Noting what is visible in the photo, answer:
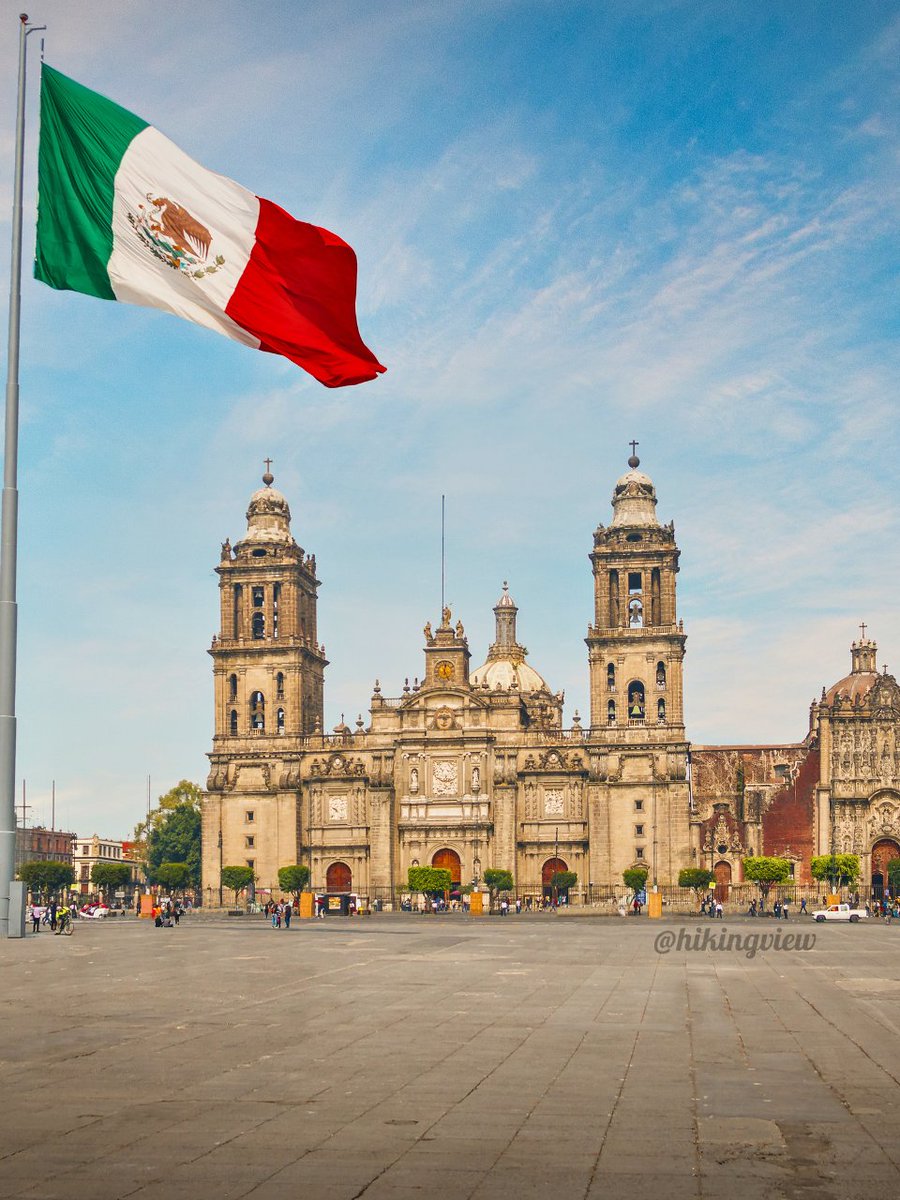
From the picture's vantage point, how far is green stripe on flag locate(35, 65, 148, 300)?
17062 millimetres

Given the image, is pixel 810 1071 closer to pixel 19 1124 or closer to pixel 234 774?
pixel 19 1124

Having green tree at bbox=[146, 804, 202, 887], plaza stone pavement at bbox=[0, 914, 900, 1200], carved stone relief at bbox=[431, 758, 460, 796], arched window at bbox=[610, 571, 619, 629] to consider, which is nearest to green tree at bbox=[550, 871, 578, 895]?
carved stone relief at bbox=[431, 758, 460, 796]

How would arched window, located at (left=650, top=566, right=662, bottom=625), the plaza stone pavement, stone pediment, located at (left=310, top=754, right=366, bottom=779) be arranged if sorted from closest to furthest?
the plaza stone pavement < arched window, located at (left=650, top=566, right=662, bottom=625) < stone pediment, located at (left=310, top=754, right=366, bottom=779)

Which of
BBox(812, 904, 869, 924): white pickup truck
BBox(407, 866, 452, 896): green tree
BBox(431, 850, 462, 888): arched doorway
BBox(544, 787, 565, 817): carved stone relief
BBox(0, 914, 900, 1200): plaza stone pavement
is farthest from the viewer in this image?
BBox(431, 850, 462, 888): arched doorway

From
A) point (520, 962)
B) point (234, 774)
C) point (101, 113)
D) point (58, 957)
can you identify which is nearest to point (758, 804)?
point (234, 774)

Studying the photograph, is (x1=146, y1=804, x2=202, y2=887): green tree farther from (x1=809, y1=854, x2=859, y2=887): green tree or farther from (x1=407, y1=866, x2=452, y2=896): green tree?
(x1=809, y1=854, x2=859, y2=887): green tree

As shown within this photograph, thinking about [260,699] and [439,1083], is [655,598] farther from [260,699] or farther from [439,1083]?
[439,1083]

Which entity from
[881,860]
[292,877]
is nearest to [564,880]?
[292,877]

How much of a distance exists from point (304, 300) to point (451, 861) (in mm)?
83719

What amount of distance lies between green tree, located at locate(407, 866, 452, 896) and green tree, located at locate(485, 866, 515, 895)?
2.94 metres

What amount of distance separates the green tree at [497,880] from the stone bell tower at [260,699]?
14.0 m

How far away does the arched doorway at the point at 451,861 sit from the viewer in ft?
324

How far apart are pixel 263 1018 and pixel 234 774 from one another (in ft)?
269

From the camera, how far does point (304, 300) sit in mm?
17672
